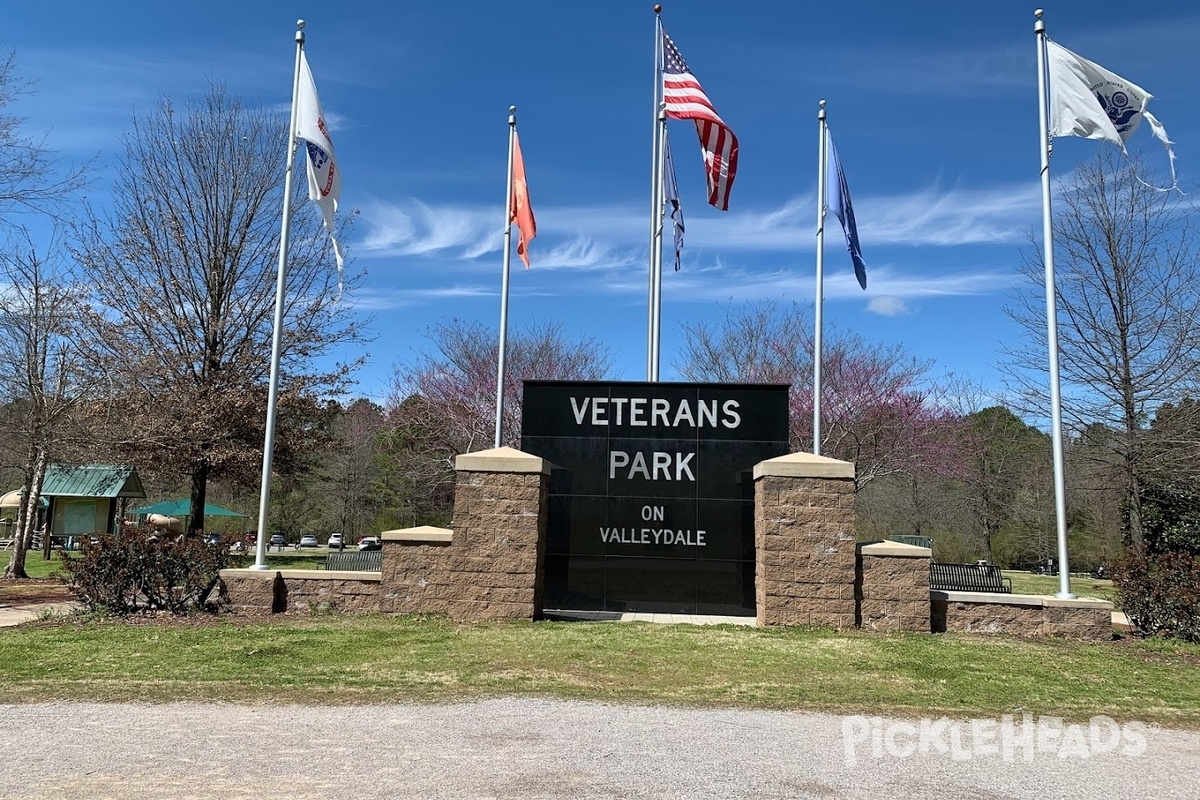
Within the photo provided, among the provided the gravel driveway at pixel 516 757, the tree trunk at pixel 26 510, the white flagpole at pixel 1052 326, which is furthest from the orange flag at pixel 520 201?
the tree trunk at pixel 26 510

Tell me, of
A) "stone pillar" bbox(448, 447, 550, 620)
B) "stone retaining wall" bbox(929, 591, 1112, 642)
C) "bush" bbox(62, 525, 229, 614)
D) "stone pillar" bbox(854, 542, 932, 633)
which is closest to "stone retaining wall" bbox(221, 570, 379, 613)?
"bush" bbox(62, 525, 229, 614)


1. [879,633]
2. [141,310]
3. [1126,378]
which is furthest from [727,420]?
[141,310]

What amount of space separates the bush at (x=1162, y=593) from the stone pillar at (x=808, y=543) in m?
3.86

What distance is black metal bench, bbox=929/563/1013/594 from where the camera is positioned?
55.0 feet

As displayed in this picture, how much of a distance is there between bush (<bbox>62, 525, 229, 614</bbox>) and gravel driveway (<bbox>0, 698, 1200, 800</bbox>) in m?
4.67

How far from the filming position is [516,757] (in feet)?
16.6

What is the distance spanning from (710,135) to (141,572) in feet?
35.6

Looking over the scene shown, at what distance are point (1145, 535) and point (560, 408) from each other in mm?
14819

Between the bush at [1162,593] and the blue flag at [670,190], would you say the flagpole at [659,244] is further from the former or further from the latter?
the bush at [1162,593]

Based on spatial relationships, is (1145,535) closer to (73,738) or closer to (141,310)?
(73,738)

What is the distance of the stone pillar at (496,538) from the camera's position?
1045cm

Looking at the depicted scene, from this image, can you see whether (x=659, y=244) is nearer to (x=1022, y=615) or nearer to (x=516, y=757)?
(x=1022, y=615)

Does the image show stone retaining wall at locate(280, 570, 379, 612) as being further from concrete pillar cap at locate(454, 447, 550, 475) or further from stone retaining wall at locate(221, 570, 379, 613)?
concrete pillar cap at locate(454, 447, 550, 475)

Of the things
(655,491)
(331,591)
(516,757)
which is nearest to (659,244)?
(655,491)
